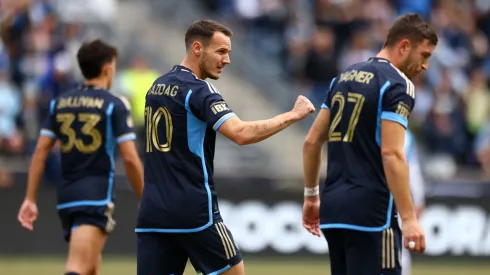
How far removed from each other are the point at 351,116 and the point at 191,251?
1.45m

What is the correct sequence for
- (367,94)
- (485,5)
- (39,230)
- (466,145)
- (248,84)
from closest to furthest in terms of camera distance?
(367,94) < (39,230) < (466,145) < (248,84) < (485,5)

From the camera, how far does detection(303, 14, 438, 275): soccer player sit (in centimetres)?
727

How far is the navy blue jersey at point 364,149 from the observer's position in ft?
24.3

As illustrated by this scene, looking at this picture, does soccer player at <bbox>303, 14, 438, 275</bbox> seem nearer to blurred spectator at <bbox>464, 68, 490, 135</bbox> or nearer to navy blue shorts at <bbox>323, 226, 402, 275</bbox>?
navy blue shorts at <bbox>323, 226, 402, 275</bbox>

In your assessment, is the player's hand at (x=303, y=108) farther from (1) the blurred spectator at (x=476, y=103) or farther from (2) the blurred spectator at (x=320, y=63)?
(1) the blurred spectator at (x=476, y=103)

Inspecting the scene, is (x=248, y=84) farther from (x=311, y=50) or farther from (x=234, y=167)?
(x=234, y=167)

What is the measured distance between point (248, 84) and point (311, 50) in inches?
57.6

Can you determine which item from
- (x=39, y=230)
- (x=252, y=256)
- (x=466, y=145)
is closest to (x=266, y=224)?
(x=252, y=256)

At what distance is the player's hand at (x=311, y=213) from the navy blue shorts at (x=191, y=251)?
2.17 feet

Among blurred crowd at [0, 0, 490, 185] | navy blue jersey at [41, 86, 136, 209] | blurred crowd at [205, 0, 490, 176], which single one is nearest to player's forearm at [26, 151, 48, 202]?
navy blue jersey at [41, 86, 136, 209]

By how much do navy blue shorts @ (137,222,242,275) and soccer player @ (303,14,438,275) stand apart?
703mm

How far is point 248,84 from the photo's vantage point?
2075cm

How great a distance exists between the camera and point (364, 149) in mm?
7453

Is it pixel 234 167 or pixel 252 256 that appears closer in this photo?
pixel 252 256
